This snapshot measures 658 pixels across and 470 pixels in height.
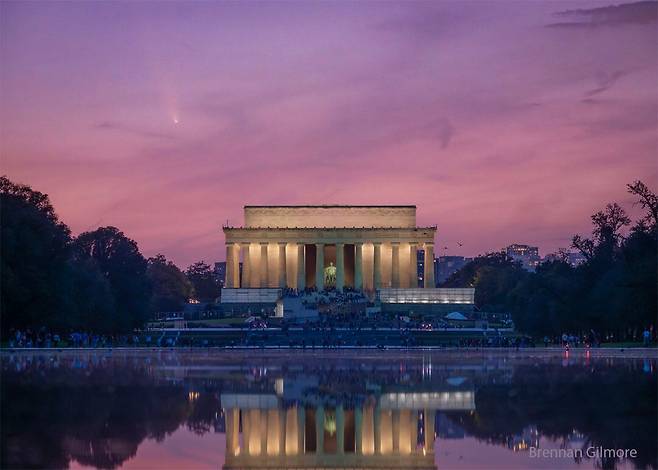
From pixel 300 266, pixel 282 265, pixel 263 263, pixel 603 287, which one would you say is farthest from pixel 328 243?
pixel 603 287

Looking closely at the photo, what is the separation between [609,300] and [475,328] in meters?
16.9

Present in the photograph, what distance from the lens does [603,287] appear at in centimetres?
7131

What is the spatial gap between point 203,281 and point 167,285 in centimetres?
4227

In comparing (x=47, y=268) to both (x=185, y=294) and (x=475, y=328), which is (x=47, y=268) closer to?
(x=475, y=328)

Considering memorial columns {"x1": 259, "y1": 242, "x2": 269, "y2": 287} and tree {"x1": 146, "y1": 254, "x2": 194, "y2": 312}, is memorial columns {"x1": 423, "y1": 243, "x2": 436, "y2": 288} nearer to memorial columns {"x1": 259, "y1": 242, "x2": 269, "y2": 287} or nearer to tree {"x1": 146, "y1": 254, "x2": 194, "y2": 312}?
memorial columns {"x1": 259, "y1": 242, "x2": 269, "y2": 287}

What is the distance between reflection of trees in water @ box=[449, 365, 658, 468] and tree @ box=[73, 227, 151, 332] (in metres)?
50.2

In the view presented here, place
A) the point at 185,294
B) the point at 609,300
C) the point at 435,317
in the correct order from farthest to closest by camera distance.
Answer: the point at 185,294 < the point at 435,317 < the point at 609,300

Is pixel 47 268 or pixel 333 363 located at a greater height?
pixel 47 268

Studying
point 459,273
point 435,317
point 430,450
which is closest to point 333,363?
point 430,450

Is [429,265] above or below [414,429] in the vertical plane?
above

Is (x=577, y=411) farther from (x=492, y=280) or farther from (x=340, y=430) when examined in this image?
(x=492, y=280)

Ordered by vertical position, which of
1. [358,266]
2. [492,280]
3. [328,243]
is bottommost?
[492,280]

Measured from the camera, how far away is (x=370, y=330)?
79.5 m

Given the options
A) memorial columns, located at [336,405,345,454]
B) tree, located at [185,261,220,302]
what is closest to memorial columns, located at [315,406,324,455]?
memorial columns, located at [336,405,345,454]
